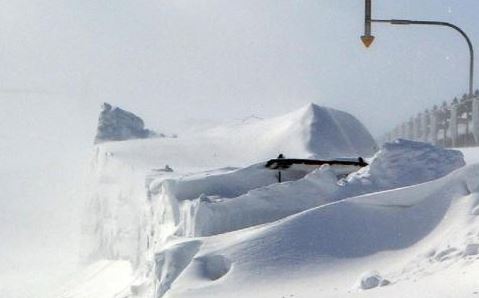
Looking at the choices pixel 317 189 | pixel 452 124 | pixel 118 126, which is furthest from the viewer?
pixel 118 126

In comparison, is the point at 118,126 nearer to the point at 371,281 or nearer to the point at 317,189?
the point at 317,189

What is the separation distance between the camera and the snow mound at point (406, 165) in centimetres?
1174

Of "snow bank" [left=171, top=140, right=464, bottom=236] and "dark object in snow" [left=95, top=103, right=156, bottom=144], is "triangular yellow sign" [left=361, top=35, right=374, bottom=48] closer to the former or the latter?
"snow bank" [left=171, top=140, right=464, bottom=236]

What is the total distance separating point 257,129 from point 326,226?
18784mm

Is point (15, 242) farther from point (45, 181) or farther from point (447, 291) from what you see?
point (447, 291)

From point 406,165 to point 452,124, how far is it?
8334 mm

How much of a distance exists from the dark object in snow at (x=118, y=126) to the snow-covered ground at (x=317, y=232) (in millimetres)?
18856

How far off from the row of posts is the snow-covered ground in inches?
101

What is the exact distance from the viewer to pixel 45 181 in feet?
186

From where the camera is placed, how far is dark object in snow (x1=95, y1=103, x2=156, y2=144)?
126 ft

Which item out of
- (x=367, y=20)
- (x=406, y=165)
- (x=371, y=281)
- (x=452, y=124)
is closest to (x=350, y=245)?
(x=371, y=281)

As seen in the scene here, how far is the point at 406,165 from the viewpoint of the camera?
1195 centimetres

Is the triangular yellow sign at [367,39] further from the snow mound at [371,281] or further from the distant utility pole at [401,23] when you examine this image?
the snow mound at [371,281]

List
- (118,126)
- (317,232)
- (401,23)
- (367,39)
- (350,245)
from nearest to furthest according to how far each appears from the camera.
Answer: (350,245), (317,232), (367,39), (401,23), (118,126)
